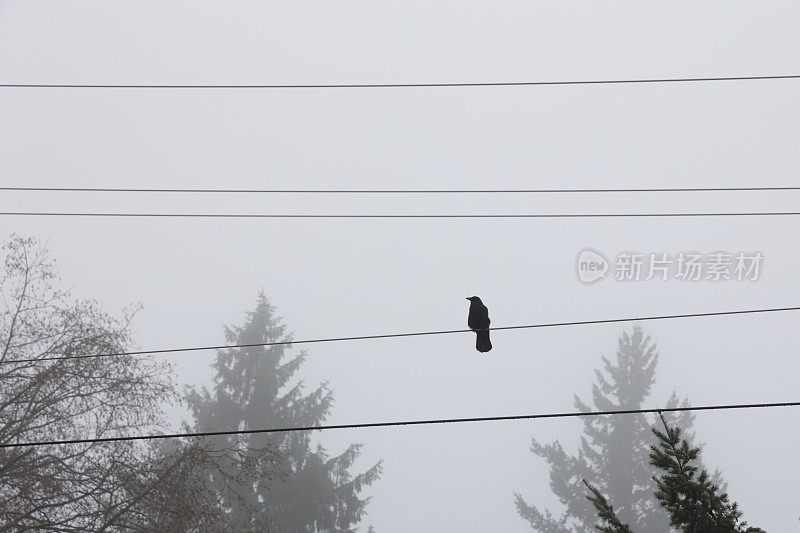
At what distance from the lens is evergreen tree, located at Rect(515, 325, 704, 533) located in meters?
31.4

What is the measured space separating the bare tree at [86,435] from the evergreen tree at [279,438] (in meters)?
10.1

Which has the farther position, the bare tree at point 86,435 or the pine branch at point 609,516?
the bare tree at point 86,435

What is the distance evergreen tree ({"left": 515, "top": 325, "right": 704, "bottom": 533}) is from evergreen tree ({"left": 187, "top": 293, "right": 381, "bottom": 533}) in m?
10.6

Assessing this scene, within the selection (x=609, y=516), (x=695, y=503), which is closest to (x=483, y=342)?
(x=609, y=516)

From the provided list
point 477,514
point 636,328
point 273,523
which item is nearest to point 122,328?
point 273,523

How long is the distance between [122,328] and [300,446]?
11818mm

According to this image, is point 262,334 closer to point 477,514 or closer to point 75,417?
point 75,417

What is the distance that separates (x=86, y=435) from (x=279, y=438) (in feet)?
42.8

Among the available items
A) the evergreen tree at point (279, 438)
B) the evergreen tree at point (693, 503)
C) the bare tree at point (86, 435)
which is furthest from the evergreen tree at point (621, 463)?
the evergreen tree at point (693, 503)

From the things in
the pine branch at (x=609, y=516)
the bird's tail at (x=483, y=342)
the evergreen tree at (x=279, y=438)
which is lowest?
the pine branch at (x=609, y=516)

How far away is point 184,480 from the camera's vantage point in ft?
48.6

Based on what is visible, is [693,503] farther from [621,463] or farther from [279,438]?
[621,463]

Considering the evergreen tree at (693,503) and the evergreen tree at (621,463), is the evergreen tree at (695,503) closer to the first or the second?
the evergreen tree at (693,503)

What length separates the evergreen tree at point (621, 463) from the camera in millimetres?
31422
